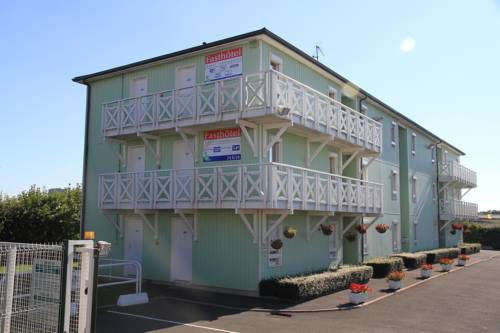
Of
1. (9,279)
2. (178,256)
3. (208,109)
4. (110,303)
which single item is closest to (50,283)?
(9,279)

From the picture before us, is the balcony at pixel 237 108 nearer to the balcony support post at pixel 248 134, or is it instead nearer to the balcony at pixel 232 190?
the balcony support post at pixel 248 134

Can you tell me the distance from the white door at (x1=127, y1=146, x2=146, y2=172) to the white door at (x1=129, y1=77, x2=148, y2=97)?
2.37 m

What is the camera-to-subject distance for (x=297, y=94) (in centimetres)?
1631

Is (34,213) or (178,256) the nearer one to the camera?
(178,256)

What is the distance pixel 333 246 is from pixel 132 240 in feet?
29.0

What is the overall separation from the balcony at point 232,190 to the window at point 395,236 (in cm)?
924

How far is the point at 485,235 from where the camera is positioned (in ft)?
162

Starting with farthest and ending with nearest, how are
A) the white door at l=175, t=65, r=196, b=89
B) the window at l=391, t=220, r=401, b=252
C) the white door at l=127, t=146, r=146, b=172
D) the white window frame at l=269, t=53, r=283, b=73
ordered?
the window at l=391, t=220, r=401, b=252 < the white door at l=127, t=146, r=146, b=172 < the white door at l=175, t=65, r=196, b=89 < the white window frame at l=269, t=53, r=283, b=73

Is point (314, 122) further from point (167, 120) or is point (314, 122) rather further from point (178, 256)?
point (178, 256)

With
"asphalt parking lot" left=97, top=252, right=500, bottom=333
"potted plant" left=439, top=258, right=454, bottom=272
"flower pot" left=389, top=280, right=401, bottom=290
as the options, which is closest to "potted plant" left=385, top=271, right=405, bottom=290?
"flower pot" left=389, top=280, right=401, bottom=290

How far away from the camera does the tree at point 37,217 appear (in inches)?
1067

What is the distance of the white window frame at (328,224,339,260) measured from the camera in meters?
20.7

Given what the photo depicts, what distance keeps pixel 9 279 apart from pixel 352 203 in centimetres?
1467

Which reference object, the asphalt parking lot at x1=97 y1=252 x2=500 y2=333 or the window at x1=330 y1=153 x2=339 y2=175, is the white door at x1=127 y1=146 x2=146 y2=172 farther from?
the window at x1=330 y1=153 x2=339 y2=175
